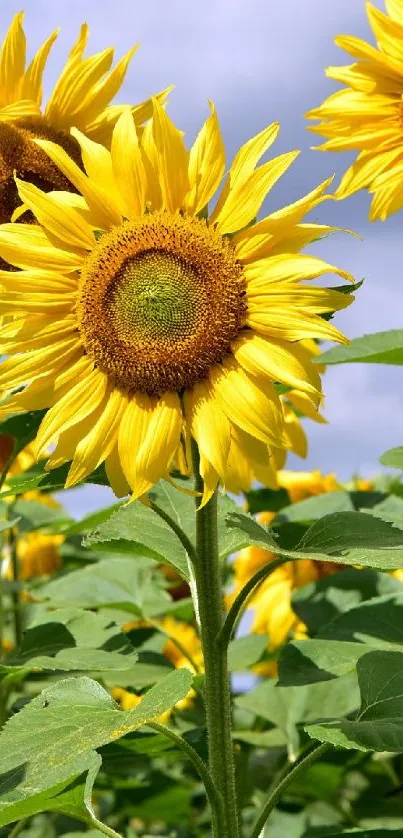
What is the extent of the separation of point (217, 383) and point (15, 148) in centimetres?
83

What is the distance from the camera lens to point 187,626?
3752 millimetres

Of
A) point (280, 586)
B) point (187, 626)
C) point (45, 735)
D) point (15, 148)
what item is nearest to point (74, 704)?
point (45, 735)

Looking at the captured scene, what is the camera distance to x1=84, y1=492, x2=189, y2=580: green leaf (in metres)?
1.82

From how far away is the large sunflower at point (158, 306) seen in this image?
1.57 m

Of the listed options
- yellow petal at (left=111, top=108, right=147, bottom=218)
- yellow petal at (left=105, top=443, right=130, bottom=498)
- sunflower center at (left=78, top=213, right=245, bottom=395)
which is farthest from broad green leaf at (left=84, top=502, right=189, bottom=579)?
yellow petal at (left=111, top=108, right=147, bottom=218)

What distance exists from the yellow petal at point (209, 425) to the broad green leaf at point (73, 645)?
0.46 meters

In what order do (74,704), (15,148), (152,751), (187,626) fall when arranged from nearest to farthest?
(74,704)
(152,751)
(15,148)
(187,626)

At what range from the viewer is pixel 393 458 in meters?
2.07

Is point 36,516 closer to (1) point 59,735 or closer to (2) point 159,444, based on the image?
(2) point 159,444

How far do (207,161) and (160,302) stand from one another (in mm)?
213

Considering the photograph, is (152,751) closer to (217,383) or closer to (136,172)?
(217,383)

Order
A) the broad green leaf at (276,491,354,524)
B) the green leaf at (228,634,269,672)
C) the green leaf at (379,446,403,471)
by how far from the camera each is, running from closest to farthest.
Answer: the green leaf at (379,446,403,471) → the green leaf at (228,634,269,672) → the broad green leaf at (276,491,354,524)

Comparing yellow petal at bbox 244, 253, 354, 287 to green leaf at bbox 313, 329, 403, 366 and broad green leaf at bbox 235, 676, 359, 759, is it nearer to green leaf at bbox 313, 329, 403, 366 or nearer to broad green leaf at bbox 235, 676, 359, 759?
green leaf at bbox 313, 329, 403, 366

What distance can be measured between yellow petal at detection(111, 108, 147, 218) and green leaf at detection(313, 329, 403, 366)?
1.56 feet
